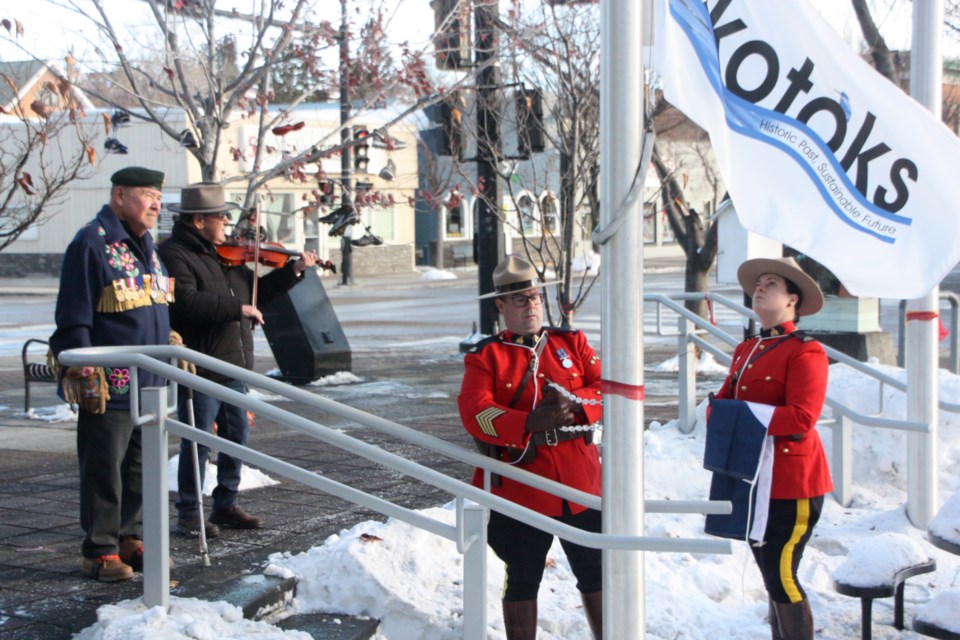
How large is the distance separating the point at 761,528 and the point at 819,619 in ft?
4.31

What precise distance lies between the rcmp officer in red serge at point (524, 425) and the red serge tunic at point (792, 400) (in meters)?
0.73

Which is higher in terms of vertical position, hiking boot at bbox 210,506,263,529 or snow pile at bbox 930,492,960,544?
snow pile at bbox 930,492,960,544

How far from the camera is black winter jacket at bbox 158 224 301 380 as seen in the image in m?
5.67

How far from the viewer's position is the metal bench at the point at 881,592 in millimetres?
4828

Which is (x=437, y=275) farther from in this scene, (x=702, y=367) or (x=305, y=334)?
(x=305, y=334)

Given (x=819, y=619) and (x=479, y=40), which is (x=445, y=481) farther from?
(x=479, y=40)

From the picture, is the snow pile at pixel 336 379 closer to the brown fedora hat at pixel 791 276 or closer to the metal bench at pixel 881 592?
the metal bench at pixel 881 592

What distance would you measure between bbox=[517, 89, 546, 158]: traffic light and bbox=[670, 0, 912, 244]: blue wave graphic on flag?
692 cm

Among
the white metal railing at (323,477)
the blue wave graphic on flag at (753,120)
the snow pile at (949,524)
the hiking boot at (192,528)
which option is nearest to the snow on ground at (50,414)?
the hiking boot at (192,528)

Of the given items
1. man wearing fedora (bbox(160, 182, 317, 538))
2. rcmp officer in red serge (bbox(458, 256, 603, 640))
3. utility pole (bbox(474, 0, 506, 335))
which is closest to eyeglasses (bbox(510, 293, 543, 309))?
rcmp officer in red serge (bbox(458, 256, 603, 640))

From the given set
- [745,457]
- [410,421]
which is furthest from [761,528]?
[410,421]

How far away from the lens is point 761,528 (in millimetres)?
4480

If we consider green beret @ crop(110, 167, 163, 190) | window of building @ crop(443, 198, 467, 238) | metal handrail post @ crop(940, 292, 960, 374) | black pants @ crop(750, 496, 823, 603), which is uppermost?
window of building @ crop(443, 198, 467, 238)

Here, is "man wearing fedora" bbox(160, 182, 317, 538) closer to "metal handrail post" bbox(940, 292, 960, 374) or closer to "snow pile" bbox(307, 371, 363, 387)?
Answer: "snow pile" bbox(307, 371, 363, 387)
